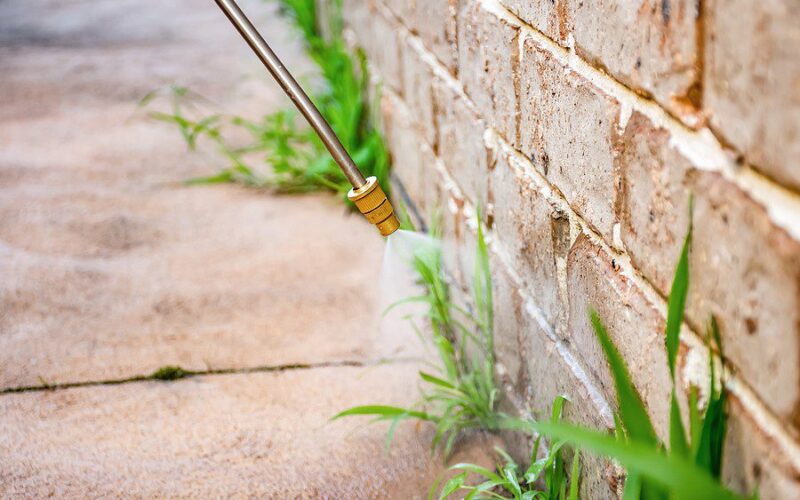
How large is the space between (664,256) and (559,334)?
421 mm

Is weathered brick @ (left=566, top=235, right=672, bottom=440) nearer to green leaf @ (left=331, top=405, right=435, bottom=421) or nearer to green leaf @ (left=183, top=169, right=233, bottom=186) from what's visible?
green leaf @ (left=331, top=405, right=435, bottom=421)

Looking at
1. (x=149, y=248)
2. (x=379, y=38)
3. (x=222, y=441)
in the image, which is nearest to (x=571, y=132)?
(x=222, y=441)

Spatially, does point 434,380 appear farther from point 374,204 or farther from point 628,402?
point 628,402

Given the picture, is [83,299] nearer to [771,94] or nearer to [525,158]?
[525,158]

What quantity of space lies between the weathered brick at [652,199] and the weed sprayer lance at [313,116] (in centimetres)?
41

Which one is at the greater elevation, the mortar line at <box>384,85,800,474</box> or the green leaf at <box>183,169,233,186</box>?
the mortar line at <box>384,85,800,474</box>

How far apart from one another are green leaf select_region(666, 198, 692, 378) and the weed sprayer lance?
0.54 meters

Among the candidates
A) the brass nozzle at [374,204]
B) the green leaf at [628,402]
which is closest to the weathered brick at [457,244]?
the brass nozzle at [374,204]

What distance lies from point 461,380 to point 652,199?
3.04 feet

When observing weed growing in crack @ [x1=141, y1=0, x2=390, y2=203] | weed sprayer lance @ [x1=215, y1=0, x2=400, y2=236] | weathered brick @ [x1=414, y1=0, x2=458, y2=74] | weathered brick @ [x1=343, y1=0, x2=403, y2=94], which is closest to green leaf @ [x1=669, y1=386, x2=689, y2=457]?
weed sprayer lance @ [x1=215, y1=0, x2=400, y2=236]

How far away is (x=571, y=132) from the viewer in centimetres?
117

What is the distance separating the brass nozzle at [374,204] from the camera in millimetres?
1303

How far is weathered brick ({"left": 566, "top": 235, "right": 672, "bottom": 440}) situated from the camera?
979mm

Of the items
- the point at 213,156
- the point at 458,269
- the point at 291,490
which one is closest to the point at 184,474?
the point at 291,490
